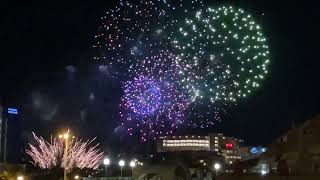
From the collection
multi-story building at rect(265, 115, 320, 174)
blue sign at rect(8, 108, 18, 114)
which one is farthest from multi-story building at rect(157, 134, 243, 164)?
multi-story building at rect(265, 115, 320, 174)

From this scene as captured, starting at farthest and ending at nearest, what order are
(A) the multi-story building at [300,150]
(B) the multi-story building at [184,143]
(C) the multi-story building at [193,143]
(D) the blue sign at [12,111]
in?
(C) the multi-story building at [193,143]
(B) the multi-story building at [184,143]
(D) the blue sign at [12,111]
(A) the multi-story building at [300,150]

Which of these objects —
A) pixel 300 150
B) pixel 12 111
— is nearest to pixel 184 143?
pixel 12 111

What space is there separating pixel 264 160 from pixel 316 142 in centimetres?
515

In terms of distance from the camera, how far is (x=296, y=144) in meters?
13.0

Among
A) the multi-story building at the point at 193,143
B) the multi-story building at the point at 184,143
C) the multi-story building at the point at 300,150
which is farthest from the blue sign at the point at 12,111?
the multi-story building at the point at 300,150

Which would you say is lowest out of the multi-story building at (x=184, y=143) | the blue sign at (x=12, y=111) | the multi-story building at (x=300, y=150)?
the multi-story building at (x=300, y=150)

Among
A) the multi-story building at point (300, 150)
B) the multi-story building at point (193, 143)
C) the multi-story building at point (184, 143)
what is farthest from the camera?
the multi-story building at point (193, 143)

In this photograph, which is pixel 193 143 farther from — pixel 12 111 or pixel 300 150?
pixel 300 150

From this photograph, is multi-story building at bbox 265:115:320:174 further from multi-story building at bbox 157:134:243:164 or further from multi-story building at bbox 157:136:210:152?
multi-story building at bbox 157:134:243:164

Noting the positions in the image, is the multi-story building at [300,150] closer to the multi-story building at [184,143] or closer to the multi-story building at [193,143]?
the multi-story building at [184,143]

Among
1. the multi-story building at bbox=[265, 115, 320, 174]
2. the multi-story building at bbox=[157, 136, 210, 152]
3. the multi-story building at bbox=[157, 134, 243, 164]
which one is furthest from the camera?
the multi-story building at bbox=[157, 134, 243, 164]

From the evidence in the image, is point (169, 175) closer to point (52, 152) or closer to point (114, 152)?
point (52, 152)

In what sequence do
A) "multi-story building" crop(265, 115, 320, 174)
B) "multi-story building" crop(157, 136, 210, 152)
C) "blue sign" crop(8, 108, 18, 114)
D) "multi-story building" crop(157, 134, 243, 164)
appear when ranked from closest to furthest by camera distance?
"multi-story building" crop(265, 115, 320, 174) → "blue sign" crop(8, 108, 18, 114) → "multi-story building" crop(157, 136, 210, 152) → "multi-story building" crop(157, 134, 243, 164)

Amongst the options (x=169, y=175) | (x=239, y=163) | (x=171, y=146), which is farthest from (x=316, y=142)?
(x=171, y=146)
